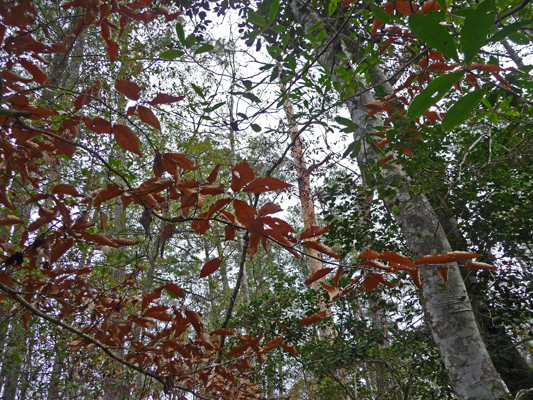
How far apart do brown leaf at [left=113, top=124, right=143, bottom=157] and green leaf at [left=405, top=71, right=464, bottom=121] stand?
2.30 feet

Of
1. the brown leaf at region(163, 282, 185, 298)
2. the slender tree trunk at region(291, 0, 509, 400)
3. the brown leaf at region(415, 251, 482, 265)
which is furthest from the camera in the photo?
the slender tree trunk at region(291, 0, 509, 400)

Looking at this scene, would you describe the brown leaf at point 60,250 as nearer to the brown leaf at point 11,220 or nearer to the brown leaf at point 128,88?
the brown leaf at point 11,220

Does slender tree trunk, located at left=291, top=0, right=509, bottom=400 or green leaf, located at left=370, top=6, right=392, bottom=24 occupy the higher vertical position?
green leaf, located at left=370, top=6, right=392, bottom=24

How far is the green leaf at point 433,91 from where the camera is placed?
0.54 meters

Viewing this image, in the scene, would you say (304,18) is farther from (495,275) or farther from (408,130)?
(495,275)

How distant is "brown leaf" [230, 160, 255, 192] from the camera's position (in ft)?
2.48

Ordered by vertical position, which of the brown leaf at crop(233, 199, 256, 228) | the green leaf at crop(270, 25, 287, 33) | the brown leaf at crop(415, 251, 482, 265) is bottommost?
the brown leaf at crop(415, 251, 482, 265)

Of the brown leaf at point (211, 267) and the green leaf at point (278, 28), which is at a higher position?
the green leaf at point (278, 28)

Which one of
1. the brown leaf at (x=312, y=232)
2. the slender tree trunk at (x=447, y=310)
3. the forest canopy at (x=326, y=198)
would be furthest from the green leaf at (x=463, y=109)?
the slender tree trunk at (x=447, y=310)

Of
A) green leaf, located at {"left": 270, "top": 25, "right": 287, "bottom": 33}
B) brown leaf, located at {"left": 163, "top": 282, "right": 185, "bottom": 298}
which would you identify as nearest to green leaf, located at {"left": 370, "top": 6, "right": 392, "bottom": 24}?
green leaf, located at {"left": 270, "top": 25, "right": 287, "bottom": 33}

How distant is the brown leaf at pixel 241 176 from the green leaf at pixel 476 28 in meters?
0.47

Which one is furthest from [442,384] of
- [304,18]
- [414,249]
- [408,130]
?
[304,18]

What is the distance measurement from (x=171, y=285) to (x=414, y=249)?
5.03ft

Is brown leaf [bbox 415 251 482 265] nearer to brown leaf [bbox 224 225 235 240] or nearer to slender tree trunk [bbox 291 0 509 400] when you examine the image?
brown leaf [bbox 224 225 235 240]
